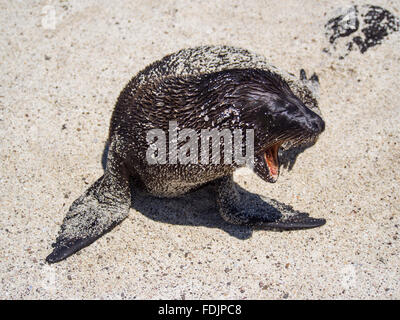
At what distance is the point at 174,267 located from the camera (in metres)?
4.49

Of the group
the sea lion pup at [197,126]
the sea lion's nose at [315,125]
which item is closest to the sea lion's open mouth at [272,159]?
the sea lion pup at [197,126]

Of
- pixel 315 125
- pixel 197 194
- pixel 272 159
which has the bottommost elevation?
pixel 197 194

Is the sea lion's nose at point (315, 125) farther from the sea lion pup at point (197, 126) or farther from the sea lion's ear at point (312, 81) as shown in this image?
the sea lion's ear at point (312, 81)

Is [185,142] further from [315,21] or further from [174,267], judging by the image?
[315,21]

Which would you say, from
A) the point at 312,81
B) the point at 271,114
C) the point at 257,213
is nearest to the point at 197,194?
the point at 257,213

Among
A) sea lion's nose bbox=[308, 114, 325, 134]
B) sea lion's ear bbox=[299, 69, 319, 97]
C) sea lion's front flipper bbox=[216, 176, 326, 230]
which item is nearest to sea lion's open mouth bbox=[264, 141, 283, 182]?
sea lion's nose bbox=[308, 114, 325, 134]

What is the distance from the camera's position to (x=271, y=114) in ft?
12.6

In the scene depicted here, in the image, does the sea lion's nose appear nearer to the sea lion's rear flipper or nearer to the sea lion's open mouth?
the sea lion's open mouth

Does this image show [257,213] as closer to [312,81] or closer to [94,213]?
[94,213]

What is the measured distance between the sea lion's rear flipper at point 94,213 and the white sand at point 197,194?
0.15 metres

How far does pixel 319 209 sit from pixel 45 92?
3.82 m

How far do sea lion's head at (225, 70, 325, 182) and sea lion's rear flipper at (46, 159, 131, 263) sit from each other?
1559 millimetres

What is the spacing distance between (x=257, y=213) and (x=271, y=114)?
135cm
